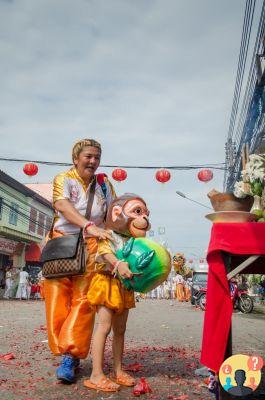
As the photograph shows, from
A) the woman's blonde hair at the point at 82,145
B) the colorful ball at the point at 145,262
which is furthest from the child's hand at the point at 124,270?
the woman's blonde hair at the point at 82,145

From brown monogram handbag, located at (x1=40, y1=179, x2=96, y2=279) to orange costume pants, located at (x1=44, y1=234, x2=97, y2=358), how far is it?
0.37 ft

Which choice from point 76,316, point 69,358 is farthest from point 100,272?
point 69,358

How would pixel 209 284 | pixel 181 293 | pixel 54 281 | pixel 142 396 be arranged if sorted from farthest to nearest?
pixel 181 293
pixel 54 281
pixel 142 396
pixel 209 284

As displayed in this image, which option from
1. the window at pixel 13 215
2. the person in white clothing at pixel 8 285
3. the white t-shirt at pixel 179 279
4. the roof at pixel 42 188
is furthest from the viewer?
the roof at pixel 42 188

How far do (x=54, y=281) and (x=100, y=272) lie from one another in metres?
0.53

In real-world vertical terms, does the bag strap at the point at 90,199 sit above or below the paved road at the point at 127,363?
above

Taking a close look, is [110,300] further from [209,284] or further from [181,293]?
[181,293]

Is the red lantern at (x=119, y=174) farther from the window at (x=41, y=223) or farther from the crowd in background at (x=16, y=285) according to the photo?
the window at (x=41, y=223)

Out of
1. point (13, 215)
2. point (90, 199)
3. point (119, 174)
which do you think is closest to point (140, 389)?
point (90, 199)

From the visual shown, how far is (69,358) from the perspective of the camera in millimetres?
3135

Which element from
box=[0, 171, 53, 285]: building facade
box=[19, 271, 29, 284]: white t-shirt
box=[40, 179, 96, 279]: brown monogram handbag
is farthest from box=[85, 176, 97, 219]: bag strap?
box=[0, 171, 53, 285]: building facade

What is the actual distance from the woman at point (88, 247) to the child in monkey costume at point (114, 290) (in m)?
0.14

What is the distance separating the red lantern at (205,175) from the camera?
1457cm

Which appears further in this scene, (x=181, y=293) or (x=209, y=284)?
(x=181, y=293)
